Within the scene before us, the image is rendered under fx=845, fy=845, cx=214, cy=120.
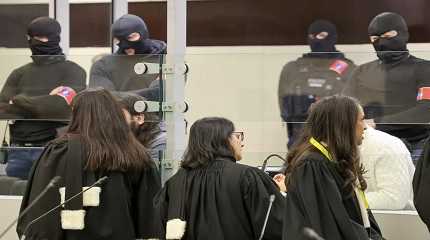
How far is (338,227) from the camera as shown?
3713 mm

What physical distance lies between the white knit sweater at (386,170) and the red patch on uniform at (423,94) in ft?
0.93

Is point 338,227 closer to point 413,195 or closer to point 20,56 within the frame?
point 413,195

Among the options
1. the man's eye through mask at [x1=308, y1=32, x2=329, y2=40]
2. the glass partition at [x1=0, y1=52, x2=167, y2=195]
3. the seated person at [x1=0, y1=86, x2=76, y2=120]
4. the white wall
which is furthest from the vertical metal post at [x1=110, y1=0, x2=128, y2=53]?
the white wall

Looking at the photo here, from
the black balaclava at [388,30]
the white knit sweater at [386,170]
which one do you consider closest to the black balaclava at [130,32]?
the black balaclava at [388,30]

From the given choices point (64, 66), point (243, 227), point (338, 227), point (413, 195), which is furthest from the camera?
point (64, 66)

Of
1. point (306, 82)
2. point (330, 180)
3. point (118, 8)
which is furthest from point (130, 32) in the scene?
point (330, 180)

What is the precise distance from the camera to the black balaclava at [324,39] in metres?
6.27

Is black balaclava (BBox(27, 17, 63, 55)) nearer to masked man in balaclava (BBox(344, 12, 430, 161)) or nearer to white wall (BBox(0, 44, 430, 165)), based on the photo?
white wall (BBox(0, 44, 430, 165))

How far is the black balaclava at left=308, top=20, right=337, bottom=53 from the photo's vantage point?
6.27 meters

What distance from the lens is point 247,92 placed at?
5.08 metres

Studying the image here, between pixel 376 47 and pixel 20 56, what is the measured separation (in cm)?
232

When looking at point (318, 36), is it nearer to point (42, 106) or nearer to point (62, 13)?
point (62, 13)

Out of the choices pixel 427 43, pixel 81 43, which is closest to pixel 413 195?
pixel 427 43

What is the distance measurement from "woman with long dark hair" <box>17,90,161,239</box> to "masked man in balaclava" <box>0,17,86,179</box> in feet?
4.51
